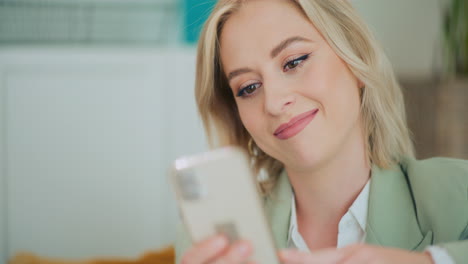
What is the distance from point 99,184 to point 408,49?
1.63 m

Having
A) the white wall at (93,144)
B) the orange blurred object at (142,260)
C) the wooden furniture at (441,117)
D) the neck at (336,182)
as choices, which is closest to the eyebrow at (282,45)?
the neck at (336,182)

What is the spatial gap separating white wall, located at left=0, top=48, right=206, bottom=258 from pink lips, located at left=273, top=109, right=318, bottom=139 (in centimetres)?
99

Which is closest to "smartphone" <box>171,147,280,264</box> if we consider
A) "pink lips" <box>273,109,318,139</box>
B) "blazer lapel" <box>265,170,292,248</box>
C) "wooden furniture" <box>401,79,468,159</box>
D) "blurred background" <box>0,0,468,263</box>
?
"pink lips" <box>273,109,318,139</box>

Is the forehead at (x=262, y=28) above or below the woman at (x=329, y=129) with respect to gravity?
above

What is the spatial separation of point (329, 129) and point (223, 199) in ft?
1.21

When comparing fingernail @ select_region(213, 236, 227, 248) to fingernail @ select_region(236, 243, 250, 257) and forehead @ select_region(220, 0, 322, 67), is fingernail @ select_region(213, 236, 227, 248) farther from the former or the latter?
forehead @ select_region(220, 0, 322, 67)

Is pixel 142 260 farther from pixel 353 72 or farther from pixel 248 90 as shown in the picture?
pixel 353 72

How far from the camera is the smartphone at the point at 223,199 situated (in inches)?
20.4

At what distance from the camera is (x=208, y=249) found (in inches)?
21.5

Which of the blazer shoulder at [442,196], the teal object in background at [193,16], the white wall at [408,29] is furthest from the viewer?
the white wall at [408,29]

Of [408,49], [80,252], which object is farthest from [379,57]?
[408,49]

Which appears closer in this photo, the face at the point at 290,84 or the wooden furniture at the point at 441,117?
the face at the point at 290,84

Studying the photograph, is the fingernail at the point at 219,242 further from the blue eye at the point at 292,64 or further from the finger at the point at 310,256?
the blue eye at the point at 292,64

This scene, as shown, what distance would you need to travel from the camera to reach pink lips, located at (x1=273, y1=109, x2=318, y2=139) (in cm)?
83
